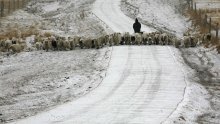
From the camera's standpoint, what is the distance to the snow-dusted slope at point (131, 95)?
19.4 metres

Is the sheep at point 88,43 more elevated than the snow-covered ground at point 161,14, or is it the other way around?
the snow-covered ground at point 161,14

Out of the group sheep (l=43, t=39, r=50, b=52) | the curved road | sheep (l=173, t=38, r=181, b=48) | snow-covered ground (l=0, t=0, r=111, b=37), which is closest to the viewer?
the curved road

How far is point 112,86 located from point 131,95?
1880 mm

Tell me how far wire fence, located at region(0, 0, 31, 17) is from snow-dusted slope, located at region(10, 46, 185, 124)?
24745mm

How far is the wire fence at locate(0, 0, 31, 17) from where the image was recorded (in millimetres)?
54312

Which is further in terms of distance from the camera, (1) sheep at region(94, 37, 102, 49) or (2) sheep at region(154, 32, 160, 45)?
(2) sheep at region(154, 32, 160, 45)

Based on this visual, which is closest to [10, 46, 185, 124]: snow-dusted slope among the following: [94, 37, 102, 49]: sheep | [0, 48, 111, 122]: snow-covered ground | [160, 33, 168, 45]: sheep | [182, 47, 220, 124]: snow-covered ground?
[0, 48, 111, 122]: snow-covered ground

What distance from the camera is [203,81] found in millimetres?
26141

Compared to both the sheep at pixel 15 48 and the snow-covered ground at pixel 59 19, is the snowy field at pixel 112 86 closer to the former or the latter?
the sheep at pixel 15 48

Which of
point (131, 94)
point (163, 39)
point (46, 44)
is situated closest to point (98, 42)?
point (46, 44)

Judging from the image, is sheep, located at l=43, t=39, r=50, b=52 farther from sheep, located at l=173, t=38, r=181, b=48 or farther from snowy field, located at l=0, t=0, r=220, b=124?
sheep, located at l=173, t=38, r=181, b=48

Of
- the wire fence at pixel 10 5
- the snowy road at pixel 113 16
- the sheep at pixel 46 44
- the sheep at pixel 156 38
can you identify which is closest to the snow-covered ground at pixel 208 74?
the sheep at pixel 156 38

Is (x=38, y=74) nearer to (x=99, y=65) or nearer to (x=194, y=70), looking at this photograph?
(x=99, y=65)

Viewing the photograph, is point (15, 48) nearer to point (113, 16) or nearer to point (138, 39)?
point (138, 39)
